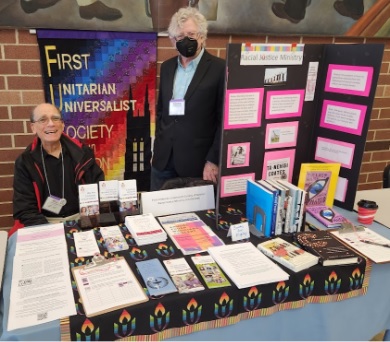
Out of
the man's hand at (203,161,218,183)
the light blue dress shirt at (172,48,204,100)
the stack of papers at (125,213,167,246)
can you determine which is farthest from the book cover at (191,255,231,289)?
the light blue dress shirt at (172,48,204,100)

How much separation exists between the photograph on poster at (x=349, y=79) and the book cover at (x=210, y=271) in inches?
41.2

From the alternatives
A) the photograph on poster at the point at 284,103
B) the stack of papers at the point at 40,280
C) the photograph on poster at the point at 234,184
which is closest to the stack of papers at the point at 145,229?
the stack of papers at the point at 40,280

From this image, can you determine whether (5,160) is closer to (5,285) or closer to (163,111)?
(163,111)

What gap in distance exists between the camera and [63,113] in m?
2.55

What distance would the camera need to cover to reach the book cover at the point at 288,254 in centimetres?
137

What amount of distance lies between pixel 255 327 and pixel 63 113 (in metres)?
1.88

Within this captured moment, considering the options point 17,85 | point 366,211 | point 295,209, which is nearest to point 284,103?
point 295,209

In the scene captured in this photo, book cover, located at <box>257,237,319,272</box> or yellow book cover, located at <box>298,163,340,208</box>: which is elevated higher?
yellow book cover, located at <box>298,163,340,208</box>

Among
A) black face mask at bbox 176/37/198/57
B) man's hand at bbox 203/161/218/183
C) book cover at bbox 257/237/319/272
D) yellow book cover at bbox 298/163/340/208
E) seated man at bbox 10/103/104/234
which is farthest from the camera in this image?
man's hand at bbox 203/161/218/183

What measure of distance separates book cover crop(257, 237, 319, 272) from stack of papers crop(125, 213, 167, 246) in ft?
1.28

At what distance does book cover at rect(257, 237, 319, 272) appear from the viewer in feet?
4.49

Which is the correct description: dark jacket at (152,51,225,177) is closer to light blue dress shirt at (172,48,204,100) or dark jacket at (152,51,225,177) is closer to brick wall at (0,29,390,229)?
light blue dress shirt at (172,48,204,100)

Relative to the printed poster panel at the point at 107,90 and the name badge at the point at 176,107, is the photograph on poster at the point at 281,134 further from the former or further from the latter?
the printed poster panel at the point at 107,90

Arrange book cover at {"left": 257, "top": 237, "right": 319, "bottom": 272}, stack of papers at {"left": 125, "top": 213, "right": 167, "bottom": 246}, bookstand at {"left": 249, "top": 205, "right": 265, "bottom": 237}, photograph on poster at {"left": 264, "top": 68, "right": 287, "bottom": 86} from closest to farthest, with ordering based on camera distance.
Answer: book cover at {"left": 257, "top": 237, "right": 319, "bottom": 272} < stack of papers at {"left": 125, "top": 213, "right": 167, "bottom": 246} < bookstand at {"left": 249, "top": 205, "right": 265, "bottom": 237} < photograph on poster at {"left": 264, "top": 68, "right": 287, "bottom": 86}
